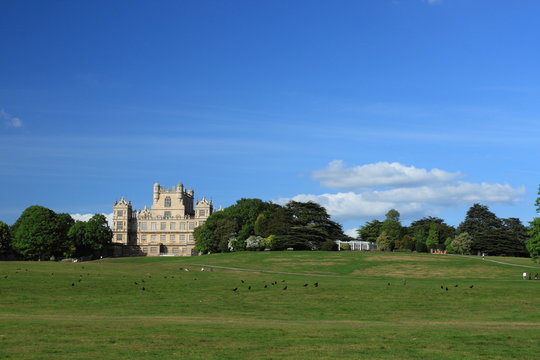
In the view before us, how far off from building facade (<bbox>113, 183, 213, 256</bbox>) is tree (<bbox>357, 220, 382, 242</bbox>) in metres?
46.8

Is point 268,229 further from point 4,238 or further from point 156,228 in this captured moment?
point 156,228

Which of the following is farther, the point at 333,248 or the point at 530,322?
the point at 333,248

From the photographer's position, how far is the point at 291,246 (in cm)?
12900

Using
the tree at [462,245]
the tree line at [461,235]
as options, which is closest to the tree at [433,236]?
the tree line at [461,235]

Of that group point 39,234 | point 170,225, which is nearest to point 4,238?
point 39,234

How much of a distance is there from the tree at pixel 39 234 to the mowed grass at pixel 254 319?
61.1m

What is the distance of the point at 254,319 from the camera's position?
35406mm

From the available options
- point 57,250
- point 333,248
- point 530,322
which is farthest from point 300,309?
point 57,250

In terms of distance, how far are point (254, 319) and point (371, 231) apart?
151744 millimetres

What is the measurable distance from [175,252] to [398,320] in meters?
152

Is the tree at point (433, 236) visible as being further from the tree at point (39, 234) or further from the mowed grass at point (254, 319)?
the mowed grass at point (254, 319)

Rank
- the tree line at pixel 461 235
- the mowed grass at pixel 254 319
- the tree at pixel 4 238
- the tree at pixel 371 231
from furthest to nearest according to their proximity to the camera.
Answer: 1. the tree at pixel 371 231
2. the tree line at pixel 461 235
3. the tree at pixel 4 238
4. the mowed grass at pixel 254 319

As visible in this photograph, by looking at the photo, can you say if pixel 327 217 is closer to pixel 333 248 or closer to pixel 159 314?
pixel 333 248

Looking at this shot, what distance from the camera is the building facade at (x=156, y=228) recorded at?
186 m
